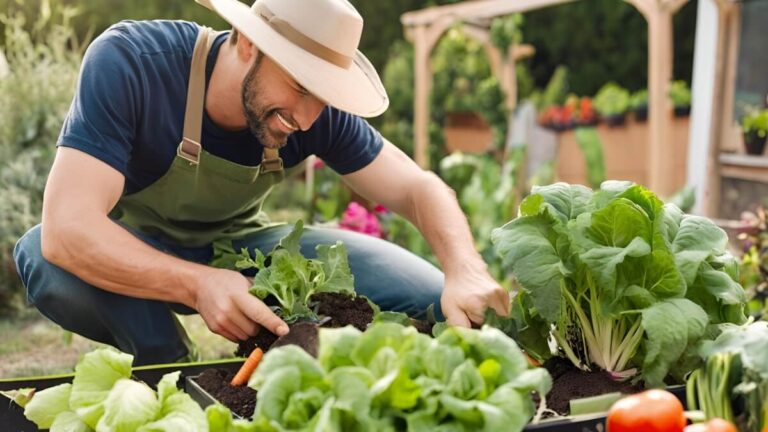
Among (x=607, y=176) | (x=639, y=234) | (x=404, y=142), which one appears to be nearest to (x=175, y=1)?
(x=404, y=142)

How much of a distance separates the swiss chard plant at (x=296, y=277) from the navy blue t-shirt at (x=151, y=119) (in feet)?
1.59

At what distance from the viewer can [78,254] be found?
2451 millimetres

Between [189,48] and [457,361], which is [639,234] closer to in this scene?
[457,361]

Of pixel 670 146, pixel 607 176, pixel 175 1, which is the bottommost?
pixel 607 176

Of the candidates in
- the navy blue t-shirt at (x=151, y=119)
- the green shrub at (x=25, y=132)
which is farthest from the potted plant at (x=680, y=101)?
the navy blue t-shirt at (x=151, y=119)

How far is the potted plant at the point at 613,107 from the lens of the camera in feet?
27.9

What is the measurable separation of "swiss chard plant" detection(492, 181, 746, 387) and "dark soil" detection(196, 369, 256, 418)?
0.62 metres

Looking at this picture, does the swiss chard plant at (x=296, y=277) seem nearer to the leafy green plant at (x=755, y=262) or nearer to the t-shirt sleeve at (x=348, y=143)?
the t-shirt sleeve at (x=348, y=143)

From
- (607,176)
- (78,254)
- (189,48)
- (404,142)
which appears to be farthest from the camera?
(404,142)

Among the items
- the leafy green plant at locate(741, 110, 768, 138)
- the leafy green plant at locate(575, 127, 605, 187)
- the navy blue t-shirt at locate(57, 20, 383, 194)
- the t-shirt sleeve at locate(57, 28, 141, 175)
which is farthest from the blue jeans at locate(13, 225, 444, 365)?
the leafy green plant at locate(575, 127, 605, 187)

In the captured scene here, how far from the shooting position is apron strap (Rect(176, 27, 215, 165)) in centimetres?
276

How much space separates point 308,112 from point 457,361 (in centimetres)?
113

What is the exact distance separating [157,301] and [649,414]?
5.76ft

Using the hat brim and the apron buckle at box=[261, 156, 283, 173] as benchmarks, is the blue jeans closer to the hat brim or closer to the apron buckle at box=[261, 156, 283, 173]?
the apron buckle at box=[261, 156, 283, 173]
